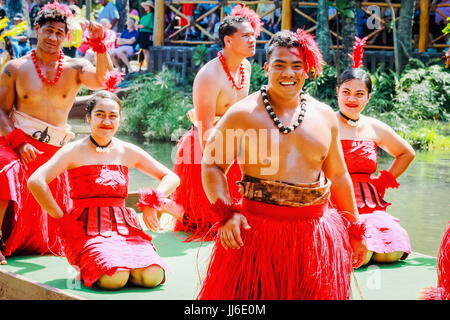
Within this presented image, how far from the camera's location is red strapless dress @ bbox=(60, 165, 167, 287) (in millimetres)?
3752

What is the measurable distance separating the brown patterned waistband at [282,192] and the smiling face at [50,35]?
2107 mm

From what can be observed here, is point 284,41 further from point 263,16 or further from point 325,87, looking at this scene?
point 263,16

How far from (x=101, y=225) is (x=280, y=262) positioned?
4.18 ft

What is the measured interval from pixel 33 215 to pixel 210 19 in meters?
9.95

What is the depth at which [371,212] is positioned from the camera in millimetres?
4527

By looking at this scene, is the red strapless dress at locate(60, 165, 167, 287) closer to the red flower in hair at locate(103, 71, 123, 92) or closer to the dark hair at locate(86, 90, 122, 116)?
the dark hair at locate(86, 90, 122, 116)

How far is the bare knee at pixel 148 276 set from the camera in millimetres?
3717

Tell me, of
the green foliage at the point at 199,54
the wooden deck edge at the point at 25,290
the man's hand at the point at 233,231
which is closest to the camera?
the man's hand at the point at 233,231

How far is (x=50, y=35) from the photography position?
455 centimetres

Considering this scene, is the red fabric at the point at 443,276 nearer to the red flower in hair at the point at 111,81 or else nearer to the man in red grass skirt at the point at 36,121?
the red flower in hair at the point at 111,81

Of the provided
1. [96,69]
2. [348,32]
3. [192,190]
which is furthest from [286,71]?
[348,32]

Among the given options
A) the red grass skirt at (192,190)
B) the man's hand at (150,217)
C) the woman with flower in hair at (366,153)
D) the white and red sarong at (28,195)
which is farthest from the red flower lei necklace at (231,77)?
the man's hand at (150,217)
